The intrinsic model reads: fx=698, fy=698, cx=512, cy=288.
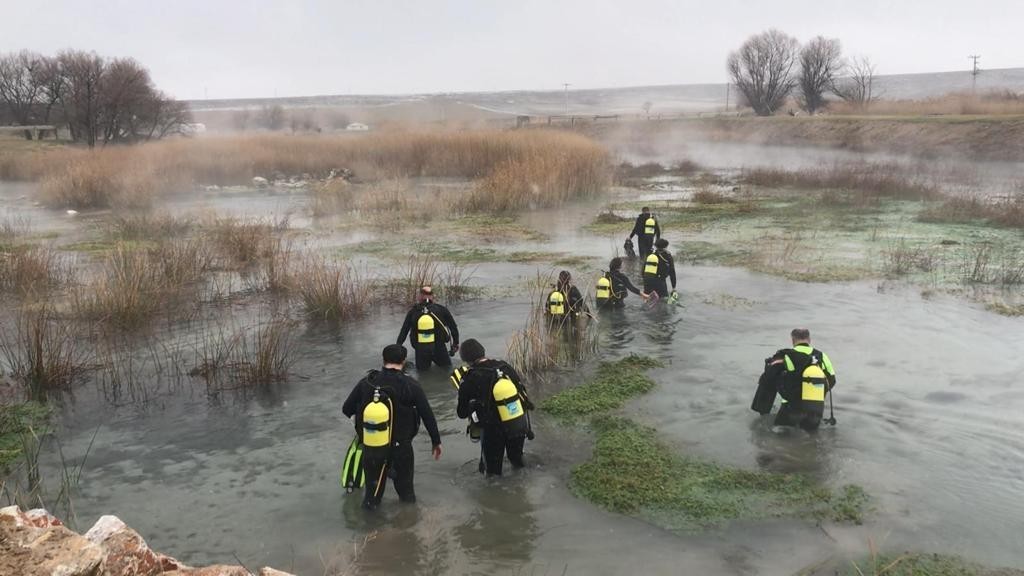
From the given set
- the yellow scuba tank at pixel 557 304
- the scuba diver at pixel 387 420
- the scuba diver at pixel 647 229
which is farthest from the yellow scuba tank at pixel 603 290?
the scuba diver at pixel 387 420

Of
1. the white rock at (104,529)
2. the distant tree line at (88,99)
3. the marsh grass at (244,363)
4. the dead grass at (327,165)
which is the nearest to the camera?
the white rock at (104,529)

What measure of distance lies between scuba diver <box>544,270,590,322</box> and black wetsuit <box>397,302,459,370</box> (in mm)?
1609

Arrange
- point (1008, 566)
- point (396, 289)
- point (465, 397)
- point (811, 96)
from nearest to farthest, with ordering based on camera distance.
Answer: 1. point (1008, 566)
2. point (465, 397)
3. point (396, 289)
4. point (811, 96)

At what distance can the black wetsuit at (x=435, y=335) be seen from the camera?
9.73 m

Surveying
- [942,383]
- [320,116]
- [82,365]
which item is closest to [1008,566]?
[942,383]

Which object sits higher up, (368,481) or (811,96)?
(811,96)

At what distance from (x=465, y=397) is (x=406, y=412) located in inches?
29.7

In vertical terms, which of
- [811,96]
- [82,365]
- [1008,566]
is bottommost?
→ [1008,566]

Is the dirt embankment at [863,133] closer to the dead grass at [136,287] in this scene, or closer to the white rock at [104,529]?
the dead grass at [136,287]

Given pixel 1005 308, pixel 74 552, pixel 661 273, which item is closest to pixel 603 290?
pixel 661 273

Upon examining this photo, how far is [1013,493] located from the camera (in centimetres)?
664

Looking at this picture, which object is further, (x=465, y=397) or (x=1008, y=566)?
(x=465, y=397)

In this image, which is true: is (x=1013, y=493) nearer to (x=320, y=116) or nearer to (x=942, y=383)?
(x=942, y=383)

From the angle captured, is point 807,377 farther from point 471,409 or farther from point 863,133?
point 863,133
